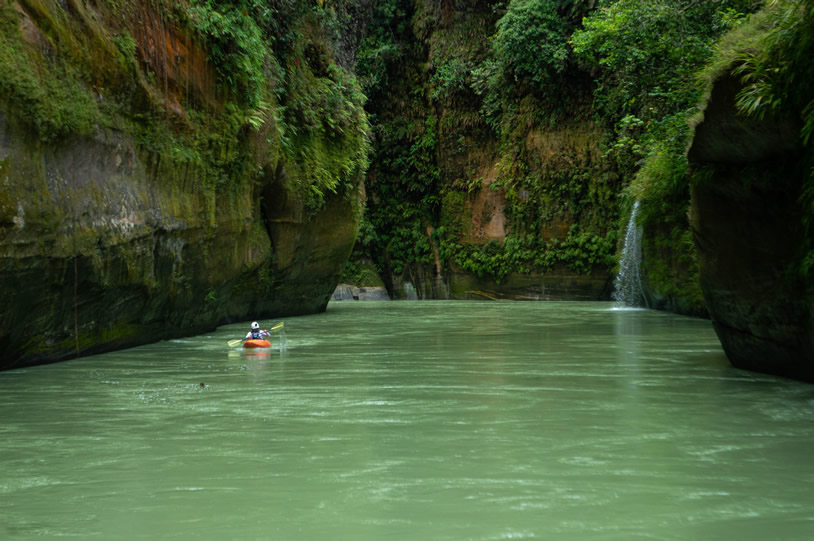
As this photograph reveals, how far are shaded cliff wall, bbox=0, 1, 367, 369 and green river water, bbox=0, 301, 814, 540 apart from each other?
117 centimetres

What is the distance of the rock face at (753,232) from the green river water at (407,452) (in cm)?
37

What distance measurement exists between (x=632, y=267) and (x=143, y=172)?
15.8 m

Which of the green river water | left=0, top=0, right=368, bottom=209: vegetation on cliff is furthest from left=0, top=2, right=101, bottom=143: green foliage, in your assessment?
the green river water

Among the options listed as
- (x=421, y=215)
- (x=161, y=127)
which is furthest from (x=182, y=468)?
(x=421, y=215)

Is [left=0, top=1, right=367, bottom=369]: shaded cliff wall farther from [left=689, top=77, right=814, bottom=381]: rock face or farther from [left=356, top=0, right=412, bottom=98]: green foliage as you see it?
[left=356, top=0, right=412, bottom=98]: green foliage

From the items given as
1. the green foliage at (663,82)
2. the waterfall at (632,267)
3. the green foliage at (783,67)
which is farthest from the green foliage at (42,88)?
the waterfall at (632,267)

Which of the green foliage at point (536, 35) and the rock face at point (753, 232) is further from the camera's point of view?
the green foliage at point (536, 35)

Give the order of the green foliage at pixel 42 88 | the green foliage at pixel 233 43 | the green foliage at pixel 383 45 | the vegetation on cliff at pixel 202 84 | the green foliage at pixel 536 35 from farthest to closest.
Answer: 1. the green foliage at pixel 383 45
2. the green foliage at pixel 536 35
3. the green foliage at pixel 233 43
4. the vegetation on cliff at pixel 202 84
5. the green foliage at pixel 42 88

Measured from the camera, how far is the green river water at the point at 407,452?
2.99 meters

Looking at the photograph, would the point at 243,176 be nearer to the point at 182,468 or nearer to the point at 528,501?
the point at 182,468

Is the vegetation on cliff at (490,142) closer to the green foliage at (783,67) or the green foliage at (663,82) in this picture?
the green foliage at (663,82)

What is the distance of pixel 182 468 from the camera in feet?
12.4

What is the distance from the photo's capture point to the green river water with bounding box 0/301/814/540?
2988 mm

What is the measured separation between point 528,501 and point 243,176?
419 inches
